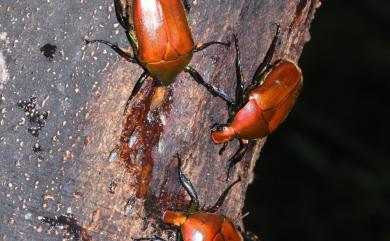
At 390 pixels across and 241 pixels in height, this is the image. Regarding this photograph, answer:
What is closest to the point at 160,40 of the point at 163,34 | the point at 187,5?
the point at 163,34

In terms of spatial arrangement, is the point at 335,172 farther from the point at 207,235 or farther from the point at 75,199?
the point at 75,199

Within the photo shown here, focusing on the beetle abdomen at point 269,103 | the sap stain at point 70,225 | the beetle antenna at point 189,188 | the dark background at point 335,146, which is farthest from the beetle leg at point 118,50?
the dark background at point 335,146

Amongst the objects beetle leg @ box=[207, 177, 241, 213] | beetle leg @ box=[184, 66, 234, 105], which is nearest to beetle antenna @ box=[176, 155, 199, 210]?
beetle leg @ box=[207, 177, 241, 213]

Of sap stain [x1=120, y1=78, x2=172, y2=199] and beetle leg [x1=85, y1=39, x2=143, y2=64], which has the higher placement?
beetle leg [x1=85, y1=39, x2=143, y2=64]

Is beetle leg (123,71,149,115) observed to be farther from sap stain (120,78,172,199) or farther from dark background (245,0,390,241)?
dark background (245,0,390,241)

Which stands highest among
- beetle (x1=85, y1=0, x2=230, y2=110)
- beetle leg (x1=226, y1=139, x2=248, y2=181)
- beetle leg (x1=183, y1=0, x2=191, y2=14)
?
beetle leg (x1=183, y1=0, x2=191, y2=14)

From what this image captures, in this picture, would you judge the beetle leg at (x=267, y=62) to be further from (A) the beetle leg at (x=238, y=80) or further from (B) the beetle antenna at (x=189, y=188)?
(B) the beetle antenna at (x=189, y=188)
